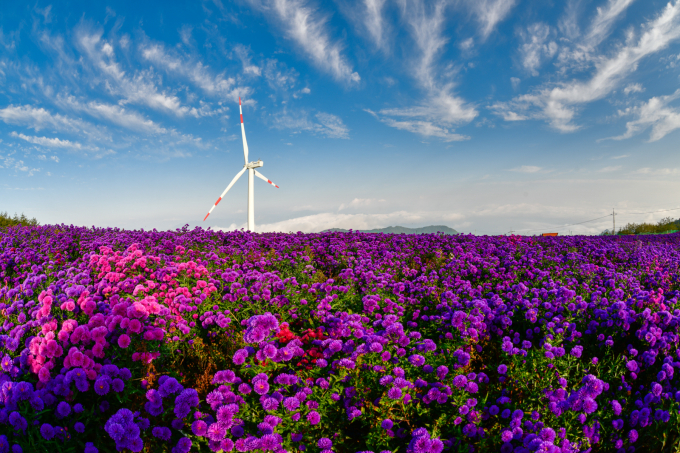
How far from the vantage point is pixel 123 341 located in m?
3.46

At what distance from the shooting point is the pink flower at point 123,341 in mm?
3432

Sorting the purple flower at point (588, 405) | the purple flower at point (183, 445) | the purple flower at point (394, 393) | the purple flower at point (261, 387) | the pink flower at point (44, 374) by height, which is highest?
the pink flower at point (44, 374)

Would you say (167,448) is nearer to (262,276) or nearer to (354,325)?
(354,325)

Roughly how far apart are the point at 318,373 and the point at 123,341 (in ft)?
6.46

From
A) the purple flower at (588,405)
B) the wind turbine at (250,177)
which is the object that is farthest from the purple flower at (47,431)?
the wind turbine at (250,177)

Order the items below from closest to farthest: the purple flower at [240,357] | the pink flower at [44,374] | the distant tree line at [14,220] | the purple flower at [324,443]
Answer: the purple flower at [324,443]
the pink flower at [44,374]
the purple flower at [240,357]
the distant tree line at [14,220]

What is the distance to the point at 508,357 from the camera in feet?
14.0

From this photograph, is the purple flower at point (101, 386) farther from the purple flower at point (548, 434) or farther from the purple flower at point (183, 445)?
the purple flower at point (548, 434)

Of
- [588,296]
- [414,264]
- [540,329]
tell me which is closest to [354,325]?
[540,329]

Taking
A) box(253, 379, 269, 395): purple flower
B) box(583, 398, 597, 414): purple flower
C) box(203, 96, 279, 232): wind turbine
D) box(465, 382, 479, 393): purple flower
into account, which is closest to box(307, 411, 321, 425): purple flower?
box(253, 379, 269, 395): purple flower

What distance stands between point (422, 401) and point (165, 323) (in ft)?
10.0

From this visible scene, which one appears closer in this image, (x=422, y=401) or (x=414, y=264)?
(x=422, y=401)

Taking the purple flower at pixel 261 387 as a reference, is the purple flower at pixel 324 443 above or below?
below

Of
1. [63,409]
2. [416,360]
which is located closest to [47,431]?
[63,409]
